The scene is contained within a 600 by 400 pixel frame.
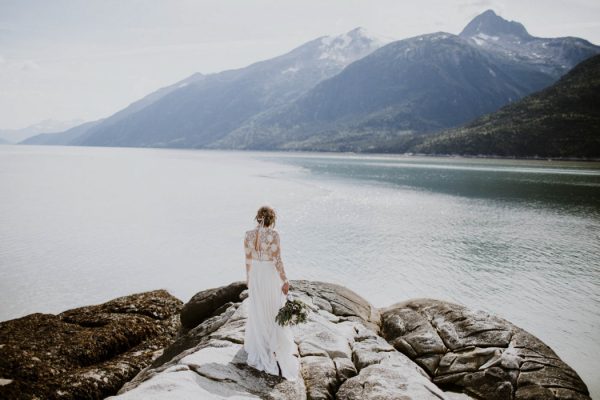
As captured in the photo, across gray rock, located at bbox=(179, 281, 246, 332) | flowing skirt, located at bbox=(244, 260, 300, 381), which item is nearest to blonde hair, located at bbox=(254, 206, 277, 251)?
flowing skirt, located at bbox=(244, 260, 300, 381)

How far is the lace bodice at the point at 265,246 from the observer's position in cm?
861

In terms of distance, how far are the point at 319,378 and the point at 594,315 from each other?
17.6 meters

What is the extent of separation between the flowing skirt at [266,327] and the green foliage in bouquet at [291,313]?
0.18 m

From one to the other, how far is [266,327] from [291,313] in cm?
67

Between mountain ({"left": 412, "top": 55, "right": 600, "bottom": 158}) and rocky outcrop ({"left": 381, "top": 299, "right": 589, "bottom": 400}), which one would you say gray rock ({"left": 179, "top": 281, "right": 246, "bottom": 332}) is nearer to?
rocky outcrop ({"left": 381, "top": 299, "right": 589, "bottom": 400})

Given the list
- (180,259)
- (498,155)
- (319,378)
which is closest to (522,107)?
(498,155)

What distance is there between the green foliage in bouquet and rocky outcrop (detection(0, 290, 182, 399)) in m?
5.00

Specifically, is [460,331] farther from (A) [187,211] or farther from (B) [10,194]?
(B) [10,194]

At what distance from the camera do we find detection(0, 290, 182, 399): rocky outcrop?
30.9 ft

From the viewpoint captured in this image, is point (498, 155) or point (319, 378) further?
point (498, 155)

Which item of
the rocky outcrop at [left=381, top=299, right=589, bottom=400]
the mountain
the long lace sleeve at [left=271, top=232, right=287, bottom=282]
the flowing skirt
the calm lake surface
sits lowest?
the calm lake surface

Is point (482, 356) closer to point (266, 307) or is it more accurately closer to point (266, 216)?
point (266, 307)

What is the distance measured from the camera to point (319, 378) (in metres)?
8.34

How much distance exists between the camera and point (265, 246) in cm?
869
